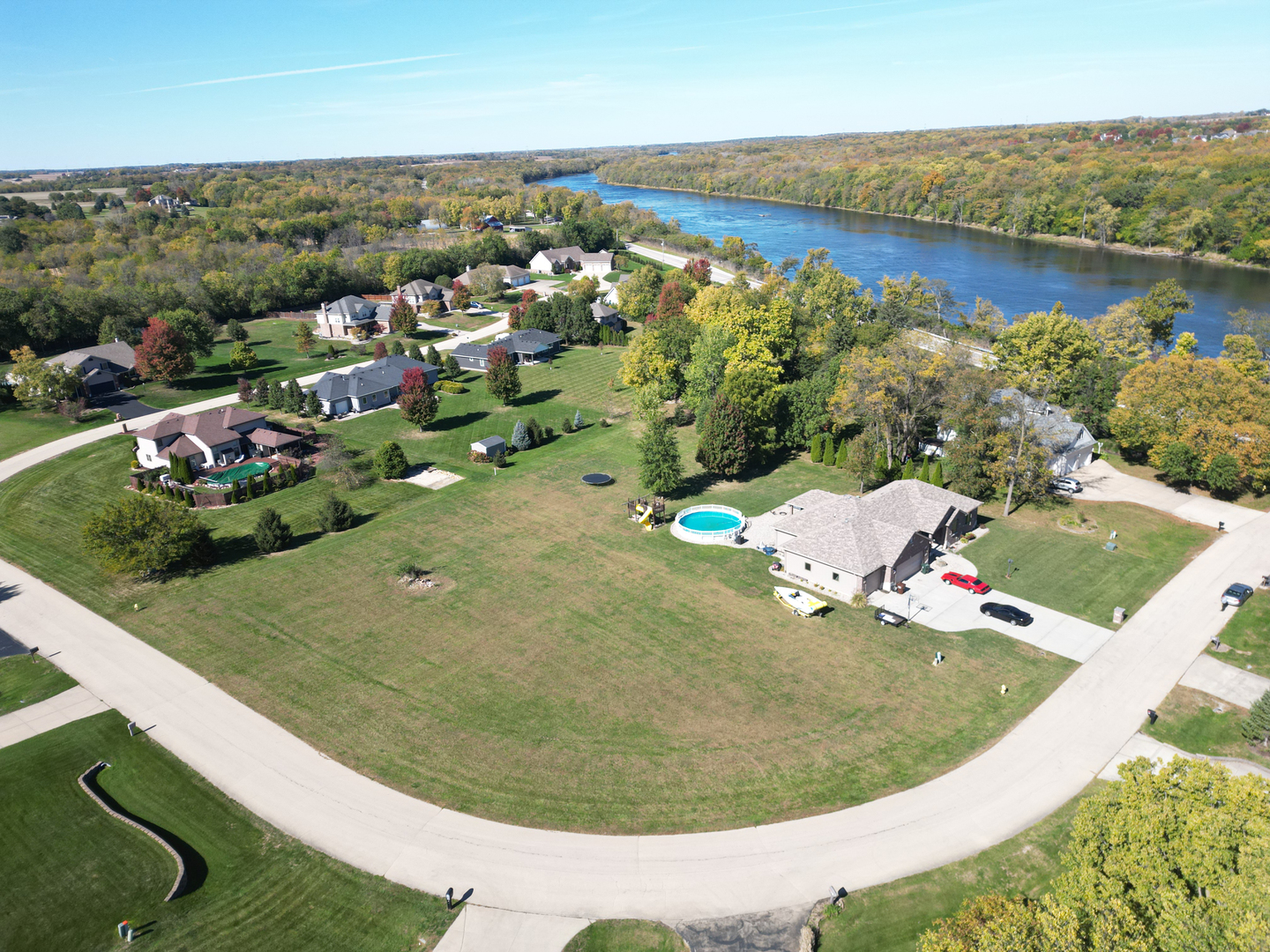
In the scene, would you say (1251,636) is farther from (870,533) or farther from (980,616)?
(870,533)

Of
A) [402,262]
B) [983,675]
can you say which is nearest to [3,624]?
[983,675]

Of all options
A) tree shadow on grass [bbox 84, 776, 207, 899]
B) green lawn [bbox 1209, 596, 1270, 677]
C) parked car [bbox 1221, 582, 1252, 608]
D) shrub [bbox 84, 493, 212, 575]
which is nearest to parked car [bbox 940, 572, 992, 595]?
green lawn [bbox 1209, 596, 1270, 677]

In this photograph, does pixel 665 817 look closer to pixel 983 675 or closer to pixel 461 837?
pixel 461 837

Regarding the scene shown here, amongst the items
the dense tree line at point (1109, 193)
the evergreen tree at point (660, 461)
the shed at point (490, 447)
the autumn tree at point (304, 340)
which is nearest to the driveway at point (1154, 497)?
the evergreen tree at point (660, 461)

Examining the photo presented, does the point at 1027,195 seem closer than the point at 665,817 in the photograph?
No

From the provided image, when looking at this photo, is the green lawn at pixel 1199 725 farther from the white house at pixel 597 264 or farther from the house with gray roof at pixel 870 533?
the white house at pixel 597 264

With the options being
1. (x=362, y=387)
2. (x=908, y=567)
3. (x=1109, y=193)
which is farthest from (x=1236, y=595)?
(x=1109, y=193)
